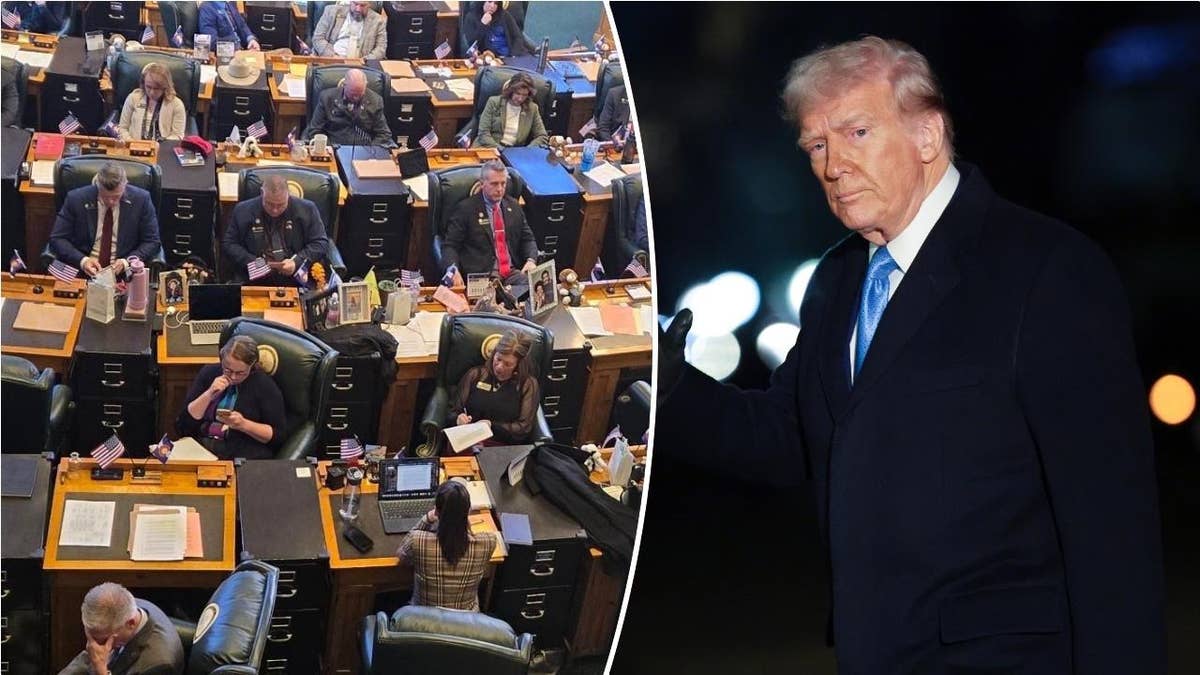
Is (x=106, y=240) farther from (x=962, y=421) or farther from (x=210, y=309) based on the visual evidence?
(x=962, y=421)

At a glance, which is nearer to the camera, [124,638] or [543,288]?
[124,638]

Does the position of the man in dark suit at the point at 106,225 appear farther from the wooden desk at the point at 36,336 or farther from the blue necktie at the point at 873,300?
the blue necktie at the point at 873,300

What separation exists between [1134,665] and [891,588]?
38 cm

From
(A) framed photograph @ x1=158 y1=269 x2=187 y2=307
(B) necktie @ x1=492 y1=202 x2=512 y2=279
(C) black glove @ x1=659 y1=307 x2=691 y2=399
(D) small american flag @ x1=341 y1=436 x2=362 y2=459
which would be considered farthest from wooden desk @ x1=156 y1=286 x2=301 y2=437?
(C) black glove @ x1=659 y1=307 x2=691 y2=399

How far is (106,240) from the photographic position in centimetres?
231

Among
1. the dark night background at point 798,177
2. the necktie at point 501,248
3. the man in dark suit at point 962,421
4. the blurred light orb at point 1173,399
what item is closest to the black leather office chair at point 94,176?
the necktie at point 501,248

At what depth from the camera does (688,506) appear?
13.5 ft

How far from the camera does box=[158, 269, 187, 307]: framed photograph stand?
2.34 meters

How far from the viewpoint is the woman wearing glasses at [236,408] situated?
237 cm

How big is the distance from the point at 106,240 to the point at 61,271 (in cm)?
9

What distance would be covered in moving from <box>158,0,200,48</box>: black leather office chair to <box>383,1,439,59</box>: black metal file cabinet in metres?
0.32

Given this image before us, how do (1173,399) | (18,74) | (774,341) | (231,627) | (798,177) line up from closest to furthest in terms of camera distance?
(18,74) < (231,627) < (798,177) < (774,341) < (1173,399)

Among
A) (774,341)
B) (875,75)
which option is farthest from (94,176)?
(774,341)

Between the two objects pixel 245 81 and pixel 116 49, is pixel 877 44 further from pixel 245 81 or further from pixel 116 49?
pixel 116 49
